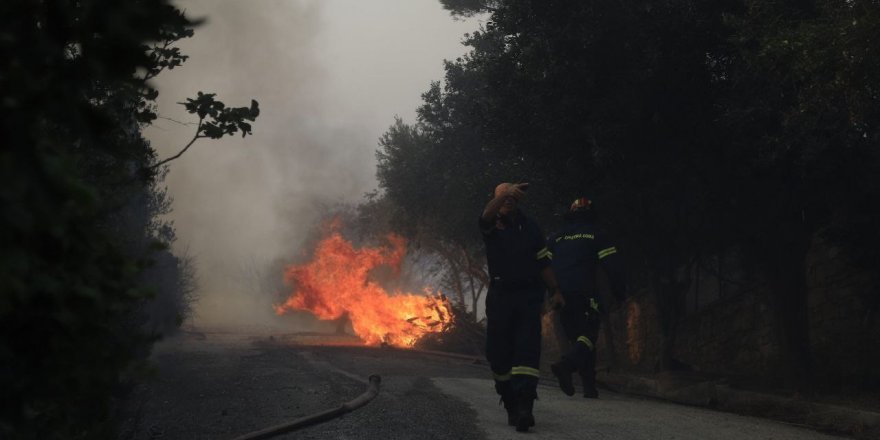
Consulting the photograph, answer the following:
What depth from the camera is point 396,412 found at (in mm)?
6051

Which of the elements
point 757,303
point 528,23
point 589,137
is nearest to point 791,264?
point 757,303

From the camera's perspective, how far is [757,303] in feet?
37.0

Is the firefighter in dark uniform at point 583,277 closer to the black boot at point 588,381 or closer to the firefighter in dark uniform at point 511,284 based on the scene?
the black boot at point 588,381

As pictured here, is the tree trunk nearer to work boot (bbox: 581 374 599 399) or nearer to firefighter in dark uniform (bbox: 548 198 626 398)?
firefighter in dark uniform (bbox: 548 198 626 398)

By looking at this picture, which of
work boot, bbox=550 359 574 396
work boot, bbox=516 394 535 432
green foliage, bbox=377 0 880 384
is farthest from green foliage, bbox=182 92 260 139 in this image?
green foliage, bbox=377 0 880 384

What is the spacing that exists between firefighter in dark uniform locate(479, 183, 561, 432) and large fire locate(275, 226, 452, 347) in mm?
11738

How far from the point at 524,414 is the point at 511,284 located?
115 cm

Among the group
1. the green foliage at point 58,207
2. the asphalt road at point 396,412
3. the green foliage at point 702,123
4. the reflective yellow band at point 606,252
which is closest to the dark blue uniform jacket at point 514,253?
the asphalt road at point 396,412

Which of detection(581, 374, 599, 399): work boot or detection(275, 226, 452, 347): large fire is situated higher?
detection(275, 226, 452, 347): large fire

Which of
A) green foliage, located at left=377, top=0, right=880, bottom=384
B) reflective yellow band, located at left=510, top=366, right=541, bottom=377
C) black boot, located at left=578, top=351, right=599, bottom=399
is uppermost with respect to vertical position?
green foliage, located at left=377, top=0, right=880, bottom=384

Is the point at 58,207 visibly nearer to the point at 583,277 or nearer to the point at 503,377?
the point at 503,377

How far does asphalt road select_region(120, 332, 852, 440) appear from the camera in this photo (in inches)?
215

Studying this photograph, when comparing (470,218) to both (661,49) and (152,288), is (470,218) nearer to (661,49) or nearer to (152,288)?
(661,49)

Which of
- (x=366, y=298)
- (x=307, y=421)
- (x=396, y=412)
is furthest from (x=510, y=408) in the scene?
(x=366, y=298)
